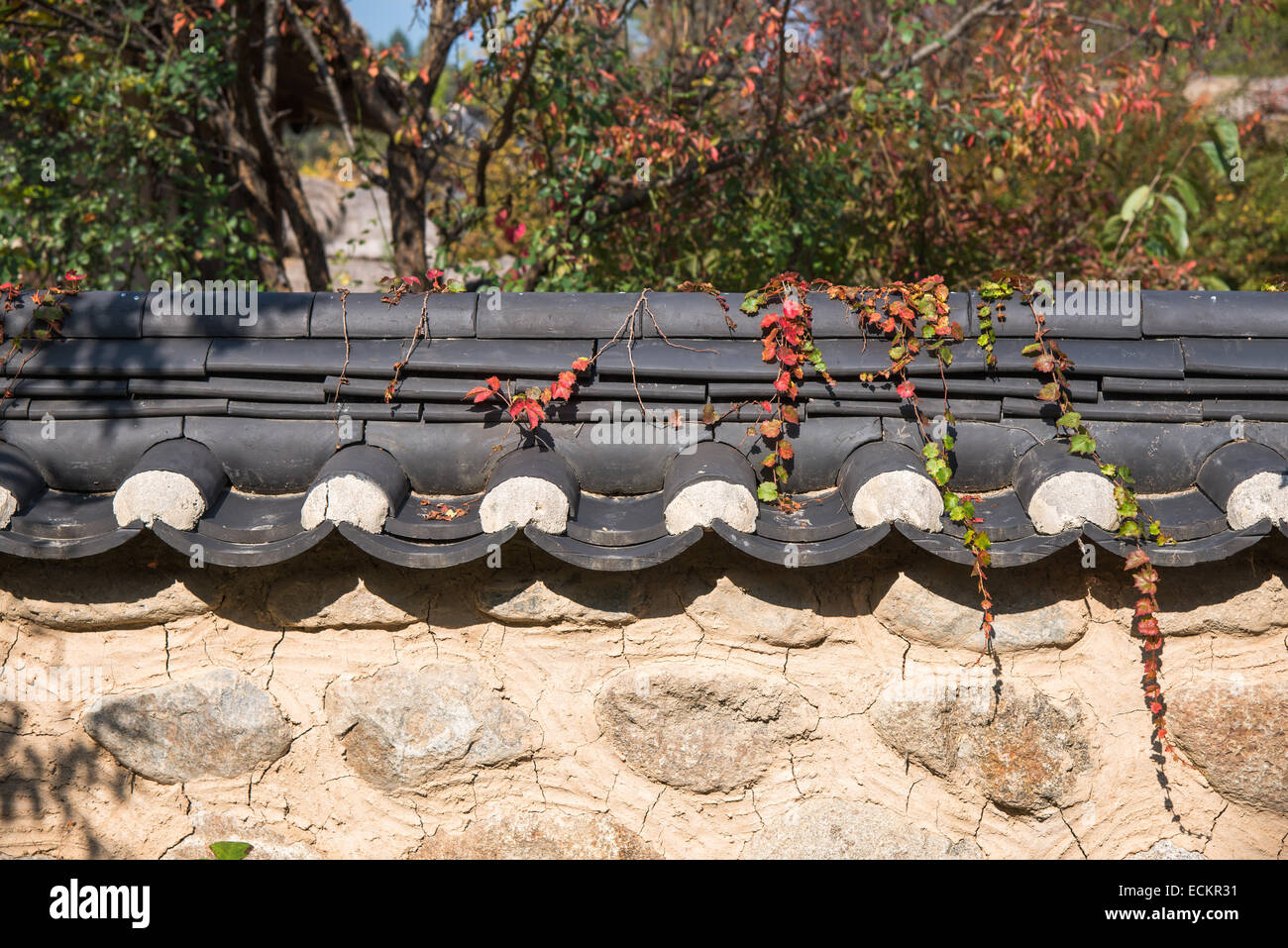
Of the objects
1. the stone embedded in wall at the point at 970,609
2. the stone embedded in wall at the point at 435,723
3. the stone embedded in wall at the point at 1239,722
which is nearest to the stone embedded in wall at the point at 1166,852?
the stone embedded in wall at the point at 1239,722

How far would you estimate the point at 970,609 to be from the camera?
2113 mm

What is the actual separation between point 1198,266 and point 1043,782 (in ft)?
20.2

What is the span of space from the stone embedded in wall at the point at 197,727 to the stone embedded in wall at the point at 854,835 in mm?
1240

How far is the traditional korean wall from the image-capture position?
7.05 ft

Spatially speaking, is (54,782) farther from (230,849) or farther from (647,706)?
(647,706)

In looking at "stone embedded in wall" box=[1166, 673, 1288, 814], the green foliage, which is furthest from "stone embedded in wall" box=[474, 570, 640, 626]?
the green foliage

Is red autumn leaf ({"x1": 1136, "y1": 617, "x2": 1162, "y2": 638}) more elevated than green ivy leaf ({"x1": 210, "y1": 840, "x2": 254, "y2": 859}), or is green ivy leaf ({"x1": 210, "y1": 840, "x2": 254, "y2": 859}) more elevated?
red autumn leaf ({"x1": 1136, "y1": 617, "x2": 1162, "y2": 638})

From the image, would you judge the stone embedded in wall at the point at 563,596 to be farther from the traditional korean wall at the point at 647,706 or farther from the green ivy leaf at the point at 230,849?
the green ivy leaf at the point at 230,849

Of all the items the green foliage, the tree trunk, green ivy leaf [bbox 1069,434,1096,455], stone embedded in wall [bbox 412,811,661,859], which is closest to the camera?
green ivy leaf [bbox 1069,434,1096,455]

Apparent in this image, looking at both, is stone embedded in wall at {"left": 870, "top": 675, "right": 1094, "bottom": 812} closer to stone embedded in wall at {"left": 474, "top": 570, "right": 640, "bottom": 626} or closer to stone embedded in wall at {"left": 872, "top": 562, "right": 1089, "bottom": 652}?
stone embedded in wall at {"left": 872, "top": 562, "right": 1089, "bottom": 652}

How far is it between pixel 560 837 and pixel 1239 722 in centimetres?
160

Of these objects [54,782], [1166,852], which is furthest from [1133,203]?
[54,782]

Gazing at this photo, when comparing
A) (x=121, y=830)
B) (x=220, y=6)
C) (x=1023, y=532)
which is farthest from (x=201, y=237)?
(x=1023, y=532)

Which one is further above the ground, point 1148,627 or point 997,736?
point 1148,627
